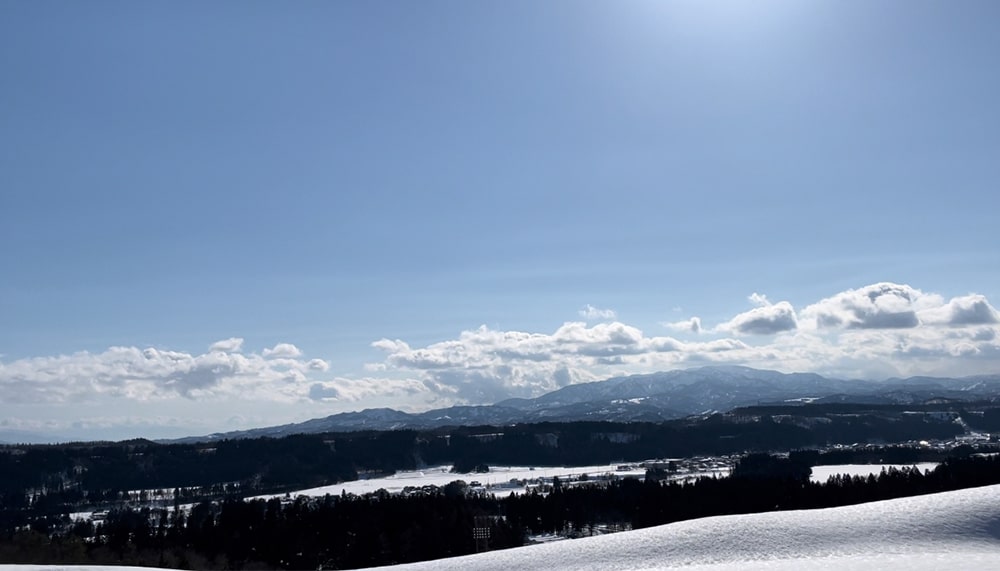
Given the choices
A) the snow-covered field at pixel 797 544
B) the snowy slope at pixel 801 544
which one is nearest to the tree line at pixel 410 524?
the snow-covered field at pixel 797 544

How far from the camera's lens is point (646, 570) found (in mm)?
36750

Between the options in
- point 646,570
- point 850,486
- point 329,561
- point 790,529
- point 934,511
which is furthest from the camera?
point 850,486

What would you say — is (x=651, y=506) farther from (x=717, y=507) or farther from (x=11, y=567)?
(x=11, y=567)

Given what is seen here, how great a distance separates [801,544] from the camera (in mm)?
40375

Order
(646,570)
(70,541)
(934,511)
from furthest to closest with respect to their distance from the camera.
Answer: (70,541), (934,511), (646,570)

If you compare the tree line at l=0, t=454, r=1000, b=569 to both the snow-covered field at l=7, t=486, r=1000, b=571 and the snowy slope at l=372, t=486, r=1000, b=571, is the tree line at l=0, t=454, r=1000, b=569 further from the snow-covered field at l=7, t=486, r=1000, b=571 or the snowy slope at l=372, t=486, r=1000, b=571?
the snowy slope at l=372, t=486, r=1000, b=571

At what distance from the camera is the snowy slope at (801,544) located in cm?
3738

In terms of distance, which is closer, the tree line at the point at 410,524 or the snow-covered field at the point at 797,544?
the snow-covered field at the point at 797,544

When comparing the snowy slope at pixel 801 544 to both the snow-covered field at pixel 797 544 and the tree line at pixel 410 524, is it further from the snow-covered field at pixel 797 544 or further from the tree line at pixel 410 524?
the tree line at pixel 410 524

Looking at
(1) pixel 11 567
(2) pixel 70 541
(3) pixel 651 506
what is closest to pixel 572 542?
(1) pixel 11 567

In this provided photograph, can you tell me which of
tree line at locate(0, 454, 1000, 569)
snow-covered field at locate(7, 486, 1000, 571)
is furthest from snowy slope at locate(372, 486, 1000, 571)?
tree line at locate(0, 454, 1000, 569)

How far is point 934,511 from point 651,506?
84277 millimetres

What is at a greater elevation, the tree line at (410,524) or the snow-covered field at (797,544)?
the snow-covered field at (797,544)

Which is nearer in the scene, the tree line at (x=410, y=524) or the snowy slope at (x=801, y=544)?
the snowy slope at (x=801, y=544)
